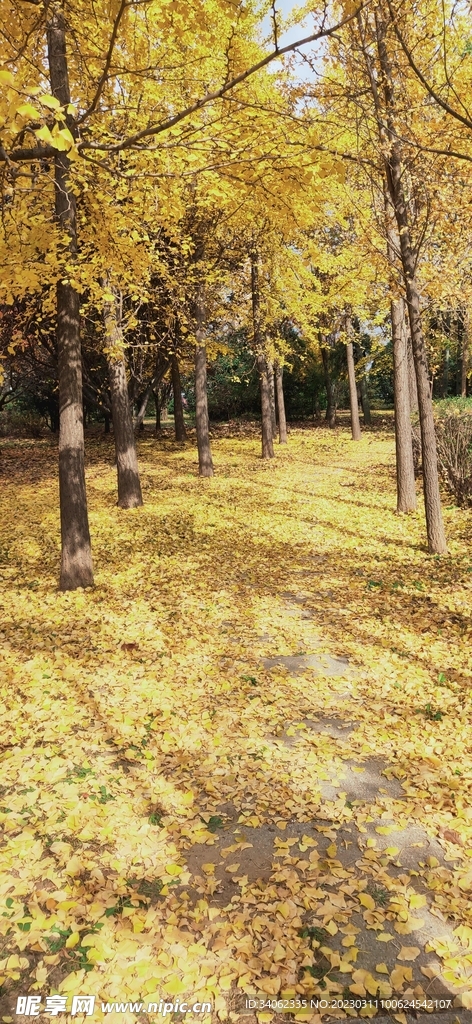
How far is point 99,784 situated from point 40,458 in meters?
16.3

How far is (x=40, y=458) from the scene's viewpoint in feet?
62.6

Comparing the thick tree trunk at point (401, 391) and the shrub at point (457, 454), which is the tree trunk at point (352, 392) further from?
the thick tree trunk at point (401, 391)

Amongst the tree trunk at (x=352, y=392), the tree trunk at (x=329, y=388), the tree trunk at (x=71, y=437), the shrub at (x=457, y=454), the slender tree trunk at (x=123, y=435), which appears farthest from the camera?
the tree trunk at (x=329, y=388)

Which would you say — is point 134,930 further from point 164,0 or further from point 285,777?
point 164,0

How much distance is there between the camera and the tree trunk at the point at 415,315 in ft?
25.5

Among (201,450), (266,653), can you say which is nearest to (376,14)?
(266,653)

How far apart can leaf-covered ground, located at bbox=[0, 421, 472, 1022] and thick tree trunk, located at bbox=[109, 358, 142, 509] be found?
11.2 ft

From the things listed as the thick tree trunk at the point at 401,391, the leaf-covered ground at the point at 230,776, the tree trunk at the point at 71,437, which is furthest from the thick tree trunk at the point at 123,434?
the thick tree trunk at the point at 401,391

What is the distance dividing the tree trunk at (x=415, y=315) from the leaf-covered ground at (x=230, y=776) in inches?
25.9

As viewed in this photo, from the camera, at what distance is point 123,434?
12.2 meters

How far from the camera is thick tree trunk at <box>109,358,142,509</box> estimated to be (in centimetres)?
1209

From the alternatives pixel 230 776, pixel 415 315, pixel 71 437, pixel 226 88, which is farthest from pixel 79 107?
pixel 230 776

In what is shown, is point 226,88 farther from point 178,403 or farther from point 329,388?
point 329,388

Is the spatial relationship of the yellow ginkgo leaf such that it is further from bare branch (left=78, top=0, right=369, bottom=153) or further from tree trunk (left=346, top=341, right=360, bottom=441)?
tree trunk (left=346, top=341, right=360, bottom=441)
